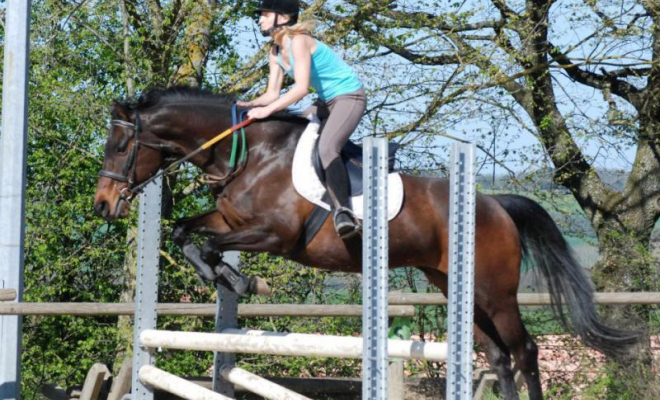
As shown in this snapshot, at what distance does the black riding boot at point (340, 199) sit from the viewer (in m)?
4.52

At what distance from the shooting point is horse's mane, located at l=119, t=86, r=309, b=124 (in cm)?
485

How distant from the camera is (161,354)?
8.40 m

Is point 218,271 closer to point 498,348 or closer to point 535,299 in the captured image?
point 498,348

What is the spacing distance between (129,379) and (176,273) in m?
2.11

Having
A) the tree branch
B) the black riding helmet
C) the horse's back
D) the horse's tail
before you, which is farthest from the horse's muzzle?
the tree branch

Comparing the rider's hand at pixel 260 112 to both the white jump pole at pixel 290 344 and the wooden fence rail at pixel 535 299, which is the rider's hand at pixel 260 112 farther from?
the wooden fence rail at pixel 535 299

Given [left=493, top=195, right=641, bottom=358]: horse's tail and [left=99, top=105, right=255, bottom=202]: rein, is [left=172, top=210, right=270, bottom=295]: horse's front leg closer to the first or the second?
[left=99, top=105, right=255, bottom=202]: rein

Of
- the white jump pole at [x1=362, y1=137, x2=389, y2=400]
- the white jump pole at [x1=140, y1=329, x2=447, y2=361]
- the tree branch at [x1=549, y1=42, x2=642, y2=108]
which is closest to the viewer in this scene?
the white jump pole at [x1=362, y1=137, x2=389, y2=400]

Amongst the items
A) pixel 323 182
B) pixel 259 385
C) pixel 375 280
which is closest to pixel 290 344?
pixel 259 385

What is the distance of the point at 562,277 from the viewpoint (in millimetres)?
5574

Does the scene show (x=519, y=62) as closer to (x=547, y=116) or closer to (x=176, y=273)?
(x=547, y=116)

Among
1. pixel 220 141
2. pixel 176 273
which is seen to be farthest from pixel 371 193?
pixel 176 273

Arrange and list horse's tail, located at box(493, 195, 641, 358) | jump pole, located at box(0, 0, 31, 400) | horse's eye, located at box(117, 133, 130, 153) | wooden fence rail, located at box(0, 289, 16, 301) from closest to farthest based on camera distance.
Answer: horse's eye, located at box(117, 133, 130, 153), wooden fence rail, located at box(0, 289, 16, 301), jump pole, located at box(0, 0, 31, 400), horse's tail, located at box(493, 195, 641, 358)

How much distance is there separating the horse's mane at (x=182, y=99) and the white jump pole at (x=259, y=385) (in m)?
1.31
